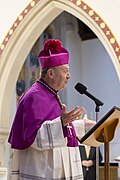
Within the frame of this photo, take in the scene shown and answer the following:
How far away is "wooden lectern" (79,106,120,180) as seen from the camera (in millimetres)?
2535

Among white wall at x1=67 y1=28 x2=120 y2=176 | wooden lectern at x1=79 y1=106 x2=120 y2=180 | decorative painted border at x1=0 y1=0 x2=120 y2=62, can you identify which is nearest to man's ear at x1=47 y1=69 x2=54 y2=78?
wooden lectern at x1=79 y1=106 x2=120 y2=180

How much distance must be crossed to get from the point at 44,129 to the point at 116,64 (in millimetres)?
2568

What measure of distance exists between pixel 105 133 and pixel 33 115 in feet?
1.60

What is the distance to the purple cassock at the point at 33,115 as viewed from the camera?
2.62 m

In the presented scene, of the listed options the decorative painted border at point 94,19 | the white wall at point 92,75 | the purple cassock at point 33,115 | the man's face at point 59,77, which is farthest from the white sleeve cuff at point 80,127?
the white wall at point 92,75

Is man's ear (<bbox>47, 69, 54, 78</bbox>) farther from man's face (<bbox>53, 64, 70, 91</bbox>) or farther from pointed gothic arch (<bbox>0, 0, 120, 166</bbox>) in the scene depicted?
pointed gothic arch (<bbox>0, 0, 120, 166</bbox>)

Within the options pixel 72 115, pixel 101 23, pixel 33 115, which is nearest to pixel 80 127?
pixel 33 115

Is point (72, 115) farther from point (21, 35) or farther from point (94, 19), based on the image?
point (21, 35)

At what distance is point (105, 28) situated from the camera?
5090mm

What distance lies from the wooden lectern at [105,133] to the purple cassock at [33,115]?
0.56 feet

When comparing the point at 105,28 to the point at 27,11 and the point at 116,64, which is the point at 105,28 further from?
the point at 27,11

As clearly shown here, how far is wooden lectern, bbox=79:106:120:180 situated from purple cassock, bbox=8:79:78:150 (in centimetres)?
17

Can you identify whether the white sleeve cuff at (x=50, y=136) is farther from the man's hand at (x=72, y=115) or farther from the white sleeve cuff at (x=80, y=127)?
the white sleeve cuff at (x=80, y=127)

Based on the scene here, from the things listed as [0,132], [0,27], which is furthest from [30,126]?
[0,27]
